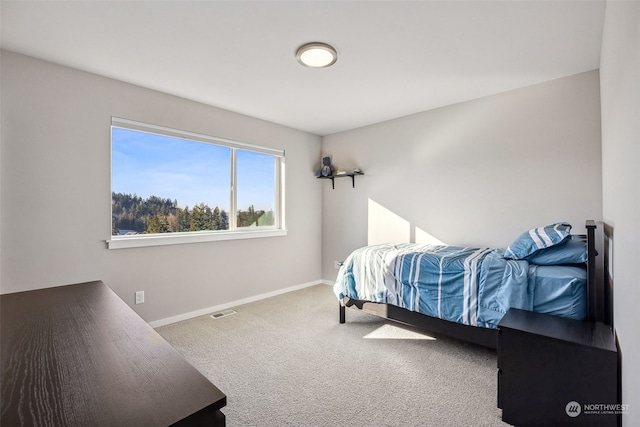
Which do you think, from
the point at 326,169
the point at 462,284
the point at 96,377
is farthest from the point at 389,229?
the point at 96,377

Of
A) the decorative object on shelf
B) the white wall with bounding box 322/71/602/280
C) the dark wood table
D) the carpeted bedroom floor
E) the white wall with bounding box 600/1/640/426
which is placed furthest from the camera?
the decorative object on shelf

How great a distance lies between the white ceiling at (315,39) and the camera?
182 centimetres

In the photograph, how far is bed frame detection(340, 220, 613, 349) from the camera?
1847 mm

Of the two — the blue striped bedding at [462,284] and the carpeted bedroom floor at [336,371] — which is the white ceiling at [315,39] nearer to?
the blue striped bedding at [462,284]

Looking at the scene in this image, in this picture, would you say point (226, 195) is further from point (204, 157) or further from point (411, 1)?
point (411, 1)

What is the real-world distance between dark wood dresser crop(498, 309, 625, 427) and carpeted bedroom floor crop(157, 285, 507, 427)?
220mm

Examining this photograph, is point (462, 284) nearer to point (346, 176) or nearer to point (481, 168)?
point (481, 168)

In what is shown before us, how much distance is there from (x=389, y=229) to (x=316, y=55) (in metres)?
2.45

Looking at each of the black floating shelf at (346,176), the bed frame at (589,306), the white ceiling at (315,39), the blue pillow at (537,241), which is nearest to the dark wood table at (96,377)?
the white ceiling at (315,39)

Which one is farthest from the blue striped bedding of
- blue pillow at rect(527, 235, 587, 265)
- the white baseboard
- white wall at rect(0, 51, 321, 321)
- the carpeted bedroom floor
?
white wall at rect(0, 51, 321, 321)

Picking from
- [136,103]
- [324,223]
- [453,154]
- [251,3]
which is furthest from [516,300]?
[136,103]

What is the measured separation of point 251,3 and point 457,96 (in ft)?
7.75

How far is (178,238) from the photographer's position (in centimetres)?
321

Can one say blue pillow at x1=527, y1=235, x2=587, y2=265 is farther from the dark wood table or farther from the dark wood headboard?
the dark wood table
